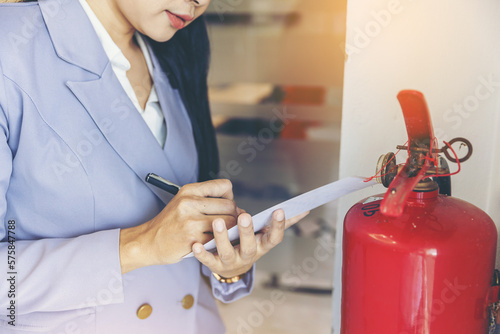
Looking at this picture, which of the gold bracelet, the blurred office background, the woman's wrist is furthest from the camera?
the blurred office background

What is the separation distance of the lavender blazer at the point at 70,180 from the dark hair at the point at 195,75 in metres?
0.24

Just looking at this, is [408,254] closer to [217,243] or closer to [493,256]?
[493,256]

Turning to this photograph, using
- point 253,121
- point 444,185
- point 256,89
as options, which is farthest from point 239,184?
point 444,185

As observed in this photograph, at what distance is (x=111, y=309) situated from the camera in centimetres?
89

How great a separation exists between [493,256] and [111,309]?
68 cm

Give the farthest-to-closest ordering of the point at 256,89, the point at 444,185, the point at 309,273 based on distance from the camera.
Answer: the point at 309,273
the point at 256,89
the point at 444,185

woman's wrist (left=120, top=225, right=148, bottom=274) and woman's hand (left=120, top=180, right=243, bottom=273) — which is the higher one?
woman's hand (left=120, top=180, right=243, bottom=273)

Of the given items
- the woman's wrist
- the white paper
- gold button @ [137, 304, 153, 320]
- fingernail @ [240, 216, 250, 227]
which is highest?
the white paper

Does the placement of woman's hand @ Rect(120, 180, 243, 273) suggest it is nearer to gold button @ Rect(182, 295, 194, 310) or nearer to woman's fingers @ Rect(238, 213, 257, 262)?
woman's fingers @ Rect(238, 213, 257, 262)

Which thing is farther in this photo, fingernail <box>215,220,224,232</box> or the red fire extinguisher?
fingernail <box>215,220,224,232</box>

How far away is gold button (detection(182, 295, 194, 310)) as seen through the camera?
995 mm

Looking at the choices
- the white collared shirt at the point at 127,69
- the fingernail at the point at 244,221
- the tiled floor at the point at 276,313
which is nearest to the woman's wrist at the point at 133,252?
the fingernail at the point at 244,221

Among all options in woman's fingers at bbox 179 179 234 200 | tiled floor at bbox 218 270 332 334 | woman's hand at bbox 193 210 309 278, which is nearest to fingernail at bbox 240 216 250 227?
woman's hand at bbox 193 210 309 278

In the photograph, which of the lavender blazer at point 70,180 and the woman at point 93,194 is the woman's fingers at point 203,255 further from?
the lavender blazer at point 70,180
